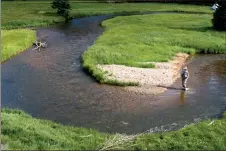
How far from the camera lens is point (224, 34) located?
56.1 meters

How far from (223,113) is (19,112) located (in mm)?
14071

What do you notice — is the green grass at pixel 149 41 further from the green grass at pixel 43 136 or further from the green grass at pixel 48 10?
the green grass at pixel 43 136

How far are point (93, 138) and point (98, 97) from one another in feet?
30.2

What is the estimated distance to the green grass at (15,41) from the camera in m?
46.1

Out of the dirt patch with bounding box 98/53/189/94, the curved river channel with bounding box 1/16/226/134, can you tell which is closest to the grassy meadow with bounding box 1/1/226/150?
the dirt patch with bounding box 98/53/189/94

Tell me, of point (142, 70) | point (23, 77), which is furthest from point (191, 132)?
point (23, 77)

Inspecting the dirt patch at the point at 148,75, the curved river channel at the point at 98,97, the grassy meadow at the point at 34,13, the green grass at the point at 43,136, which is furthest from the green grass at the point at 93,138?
the grassy meadow at the point at 34,13

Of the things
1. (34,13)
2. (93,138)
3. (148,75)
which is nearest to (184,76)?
(148,75)

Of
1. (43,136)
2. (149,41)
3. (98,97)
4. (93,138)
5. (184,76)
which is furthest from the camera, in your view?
(149,41)

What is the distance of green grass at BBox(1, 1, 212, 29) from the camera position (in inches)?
2665

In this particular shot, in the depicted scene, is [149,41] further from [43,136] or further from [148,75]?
[43,136]

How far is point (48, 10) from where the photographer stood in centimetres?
8119

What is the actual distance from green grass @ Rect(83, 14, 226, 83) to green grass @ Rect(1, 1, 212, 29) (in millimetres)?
10649

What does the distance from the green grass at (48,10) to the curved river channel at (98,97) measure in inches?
893
